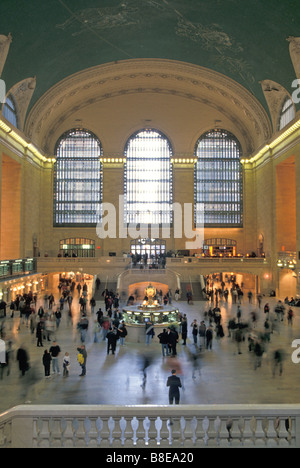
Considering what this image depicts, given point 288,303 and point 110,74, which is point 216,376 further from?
point 110,74

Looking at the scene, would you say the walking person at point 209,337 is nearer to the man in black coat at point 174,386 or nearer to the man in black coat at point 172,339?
the man in black coat at point 172,339

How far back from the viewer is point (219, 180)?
40438 mm

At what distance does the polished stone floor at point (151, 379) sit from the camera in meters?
9.61

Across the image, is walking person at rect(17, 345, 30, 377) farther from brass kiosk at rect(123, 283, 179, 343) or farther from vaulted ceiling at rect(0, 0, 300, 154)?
vaulted ceiling at rect(0, 0, 300, 154)

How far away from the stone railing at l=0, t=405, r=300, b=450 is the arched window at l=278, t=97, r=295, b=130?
2643cm

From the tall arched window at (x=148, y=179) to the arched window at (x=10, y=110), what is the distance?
12.6 m

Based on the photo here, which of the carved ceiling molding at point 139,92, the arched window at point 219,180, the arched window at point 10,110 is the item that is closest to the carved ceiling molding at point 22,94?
the arched window at point 10,110

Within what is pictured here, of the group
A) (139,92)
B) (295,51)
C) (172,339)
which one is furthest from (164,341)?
(139,92)

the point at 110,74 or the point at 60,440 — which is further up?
the point at 110,74

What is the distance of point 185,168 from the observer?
130 ft

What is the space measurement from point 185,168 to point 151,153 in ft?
12.4

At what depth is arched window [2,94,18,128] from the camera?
28.3 meters

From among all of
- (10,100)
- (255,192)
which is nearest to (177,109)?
(255,192)
